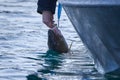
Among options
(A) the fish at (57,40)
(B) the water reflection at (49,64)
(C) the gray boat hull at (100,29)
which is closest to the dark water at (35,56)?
(B) the water reflection at (49,64)

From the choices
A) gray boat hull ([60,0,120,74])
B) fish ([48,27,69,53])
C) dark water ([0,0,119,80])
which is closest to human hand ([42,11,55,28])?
fish ([48,27,69,53])

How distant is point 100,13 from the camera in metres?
6.70

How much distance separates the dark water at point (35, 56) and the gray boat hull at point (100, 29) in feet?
1.25

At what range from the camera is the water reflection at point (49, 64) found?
25.5 ft

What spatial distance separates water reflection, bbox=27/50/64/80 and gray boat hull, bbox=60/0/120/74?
764 mm

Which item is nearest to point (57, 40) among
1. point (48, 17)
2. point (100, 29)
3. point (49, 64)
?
point (48, 17)

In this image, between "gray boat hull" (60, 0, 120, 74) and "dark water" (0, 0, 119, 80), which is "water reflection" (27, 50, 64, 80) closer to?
"dark water" (0, 0, 119, 80)

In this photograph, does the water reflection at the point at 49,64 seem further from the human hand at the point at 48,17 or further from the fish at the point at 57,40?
the human hand at the point at 48,17

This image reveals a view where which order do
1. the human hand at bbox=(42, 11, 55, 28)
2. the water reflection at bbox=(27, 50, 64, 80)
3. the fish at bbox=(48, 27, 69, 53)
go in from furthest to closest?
the fish at bbox=(48, 27, 69, 53)
the human hand at bbox=(42, 11, 55, 28)
the water reflection at bbox=(27, 50, 64, 80)

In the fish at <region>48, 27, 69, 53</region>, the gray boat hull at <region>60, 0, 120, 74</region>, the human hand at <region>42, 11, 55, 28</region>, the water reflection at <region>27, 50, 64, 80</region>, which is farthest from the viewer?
the fish at <region>48, 27, 69, 53</region>

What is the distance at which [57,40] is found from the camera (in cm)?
947

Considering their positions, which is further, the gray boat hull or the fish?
the fish

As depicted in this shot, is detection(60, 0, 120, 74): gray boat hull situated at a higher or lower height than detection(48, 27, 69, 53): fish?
higher

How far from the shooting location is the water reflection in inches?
306
